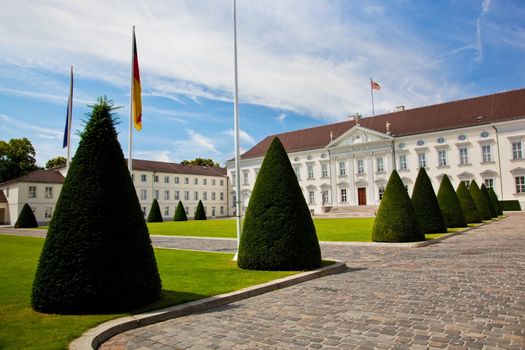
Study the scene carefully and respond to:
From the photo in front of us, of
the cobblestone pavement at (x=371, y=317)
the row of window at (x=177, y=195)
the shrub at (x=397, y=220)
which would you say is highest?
the row of window at (x=177, y=195)

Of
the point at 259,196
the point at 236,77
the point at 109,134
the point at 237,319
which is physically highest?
the point at 236,77

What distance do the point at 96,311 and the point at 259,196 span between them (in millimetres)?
5301

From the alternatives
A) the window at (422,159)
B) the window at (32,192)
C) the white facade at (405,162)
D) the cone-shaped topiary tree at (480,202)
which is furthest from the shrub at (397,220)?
the window at (32,192)

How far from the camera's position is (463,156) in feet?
153

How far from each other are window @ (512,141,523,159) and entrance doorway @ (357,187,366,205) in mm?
18196

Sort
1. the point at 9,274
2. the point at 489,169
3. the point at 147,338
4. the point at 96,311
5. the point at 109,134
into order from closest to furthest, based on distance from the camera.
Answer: the point at 147,338 → the point at 96,311 → the point at 109,134 → the point at 9,274 → the point at 489,169

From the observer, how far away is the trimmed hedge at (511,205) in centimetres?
4150

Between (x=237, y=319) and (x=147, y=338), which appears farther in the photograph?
(x=237, y=319)

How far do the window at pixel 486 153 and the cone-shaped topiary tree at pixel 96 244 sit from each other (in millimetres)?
47407

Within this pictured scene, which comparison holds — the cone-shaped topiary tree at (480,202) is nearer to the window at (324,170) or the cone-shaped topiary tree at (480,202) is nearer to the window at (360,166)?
the window at (360,166)

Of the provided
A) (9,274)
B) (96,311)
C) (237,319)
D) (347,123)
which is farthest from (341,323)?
(347,123)

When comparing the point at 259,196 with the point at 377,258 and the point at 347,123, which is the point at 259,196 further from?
the point at 347,123

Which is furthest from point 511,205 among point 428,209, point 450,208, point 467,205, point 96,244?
point 96,244

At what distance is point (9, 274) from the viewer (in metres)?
9.86
